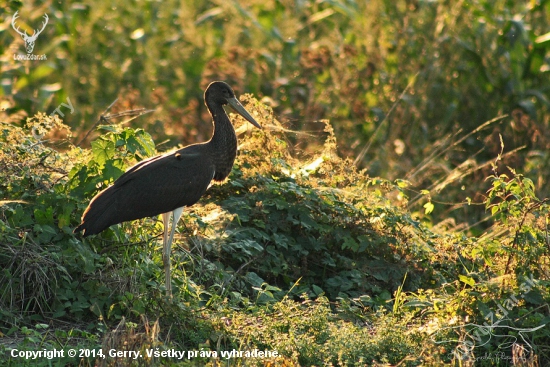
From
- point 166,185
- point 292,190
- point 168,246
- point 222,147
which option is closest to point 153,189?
point 166,185

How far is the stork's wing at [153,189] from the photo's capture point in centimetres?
501

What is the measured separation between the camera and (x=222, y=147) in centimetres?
580

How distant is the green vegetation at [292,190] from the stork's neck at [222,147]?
0.44m

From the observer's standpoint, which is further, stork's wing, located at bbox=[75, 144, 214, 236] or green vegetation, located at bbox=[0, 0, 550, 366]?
stork's wing, located at bbox=[75, 144, 214, 236]

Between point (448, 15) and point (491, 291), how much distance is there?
5.16 m

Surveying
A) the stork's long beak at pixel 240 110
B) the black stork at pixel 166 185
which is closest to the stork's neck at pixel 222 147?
the black stork at pixel 166 185

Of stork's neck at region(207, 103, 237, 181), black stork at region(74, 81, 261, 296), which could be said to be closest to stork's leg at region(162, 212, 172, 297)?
black stork at region(74, 81, 261, 296)

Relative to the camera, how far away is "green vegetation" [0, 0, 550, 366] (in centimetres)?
488

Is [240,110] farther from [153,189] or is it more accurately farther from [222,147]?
[153,189]

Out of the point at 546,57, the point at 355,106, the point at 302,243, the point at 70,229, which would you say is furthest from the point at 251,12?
the point at 70,229

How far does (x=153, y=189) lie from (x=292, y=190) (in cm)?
136

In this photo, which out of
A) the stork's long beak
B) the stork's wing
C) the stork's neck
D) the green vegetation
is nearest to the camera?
the green vegetation

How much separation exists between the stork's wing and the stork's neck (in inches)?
3.0

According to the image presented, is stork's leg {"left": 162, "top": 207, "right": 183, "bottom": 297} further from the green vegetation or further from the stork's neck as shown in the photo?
the stork's neck
